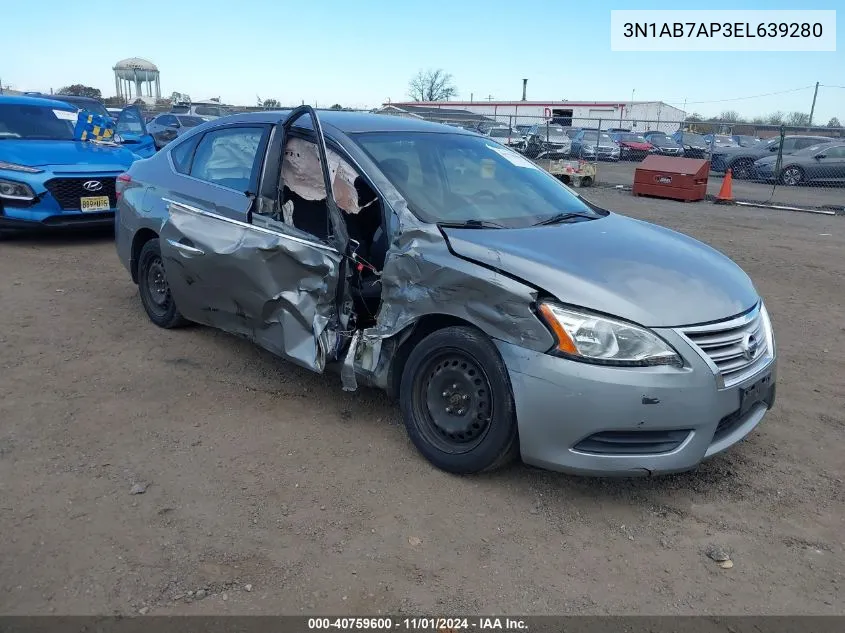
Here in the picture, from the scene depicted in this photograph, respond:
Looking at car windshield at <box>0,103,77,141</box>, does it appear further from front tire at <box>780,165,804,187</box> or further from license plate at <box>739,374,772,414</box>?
front tire at <box>780,165,804,187</box>

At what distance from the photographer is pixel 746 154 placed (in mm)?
22062

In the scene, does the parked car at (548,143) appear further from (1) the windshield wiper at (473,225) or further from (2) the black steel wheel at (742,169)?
(1) the windshield wiper at (473,225)

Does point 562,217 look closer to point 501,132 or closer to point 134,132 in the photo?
point 134,132

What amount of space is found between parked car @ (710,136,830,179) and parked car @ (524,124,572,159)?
511 cm

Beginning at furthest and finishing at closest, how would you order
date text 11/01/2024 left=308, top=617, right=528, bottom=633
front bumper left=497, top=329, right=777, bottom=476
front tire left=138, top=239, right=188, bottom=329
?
front tire left=138, top=239, right=188, bottom=329 < front bumper left=497, top=329, right=777, bottom=476 < date text 11/01/2024 left=308, top=617, right=528, bottom=633

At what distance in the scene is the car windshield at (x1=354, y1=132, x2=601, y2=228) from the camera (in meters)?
3.73

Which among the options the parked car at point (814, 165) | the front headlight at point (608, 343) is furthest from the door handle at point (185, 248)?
the parked car at point (814, 165)

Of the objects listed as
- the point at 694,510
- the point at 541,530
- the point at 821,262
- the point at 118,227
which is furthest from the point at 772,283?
the point at 118,227

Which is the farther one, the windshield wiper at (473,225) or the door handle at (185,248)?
the door handle at (185,248)

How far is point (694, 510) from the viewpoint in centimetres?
320

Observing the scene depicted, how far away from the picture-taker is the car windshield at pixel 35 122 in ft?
29.2

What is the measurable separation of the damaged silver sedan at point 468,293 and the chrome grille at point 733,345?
0.4 inches

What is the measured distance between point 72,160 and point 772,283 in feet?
27.7

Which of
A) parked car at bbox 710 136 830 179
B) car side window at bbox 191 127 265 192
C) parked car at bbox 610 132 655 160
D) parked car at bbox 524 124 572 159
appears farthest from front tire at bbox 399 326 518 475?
parked car at bbox 610 132 655 160
